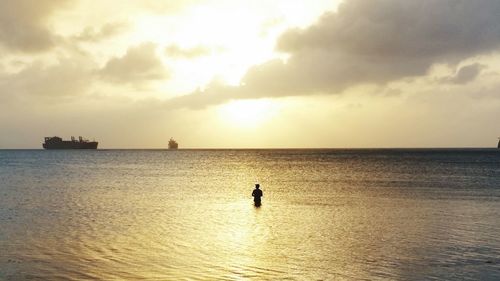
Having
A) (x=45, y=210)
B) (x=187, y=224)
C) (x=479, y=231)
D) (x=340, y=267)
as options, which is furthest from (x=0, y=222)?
(x=479, y=231)

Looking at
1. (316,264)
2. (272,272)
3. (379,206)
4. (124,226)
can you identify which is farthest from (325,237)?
(379,206)

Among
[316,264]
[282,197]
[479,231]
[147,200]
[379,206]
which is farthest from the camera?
[282,197]

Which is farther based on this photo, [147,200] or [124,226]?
[147,200]

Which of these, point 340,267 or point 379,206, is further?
point 379,206

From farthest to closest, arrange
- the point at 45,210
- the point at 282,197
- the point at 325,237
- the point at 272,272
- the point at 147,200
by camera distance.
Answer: the point at 282,197 → the point at 147,200 → the point at 45,210 → the point at 325,237 → the point at 272,272

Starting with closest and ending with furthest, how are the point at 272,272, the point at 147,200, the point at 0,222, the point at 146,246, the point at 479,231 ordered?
1. the point at 272,272
2. the point at 146,246
3. the point at 479,231
4. the point at 0,222
5. the point at 147,200

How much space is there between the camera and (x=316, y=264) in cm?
2233

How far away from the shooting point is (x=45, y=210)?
41375 millimetres

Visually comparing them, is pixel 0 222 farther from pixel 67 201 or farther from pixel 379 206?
pixel 379 206

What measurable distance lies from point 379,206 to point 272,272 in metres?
28.4

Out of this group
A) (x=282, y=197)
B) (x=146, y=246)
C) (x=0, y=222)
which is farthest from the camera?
(x=282, y=197)

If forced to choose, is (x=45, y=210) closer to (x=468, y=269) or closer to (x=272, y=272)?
(x=272, y=272)

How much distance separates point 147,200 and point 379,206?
23.1 m

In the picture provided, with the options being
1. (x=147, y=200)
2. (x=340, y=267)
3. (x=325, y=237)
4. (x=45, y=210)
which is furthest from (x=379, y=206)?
(x=45, y=210)
